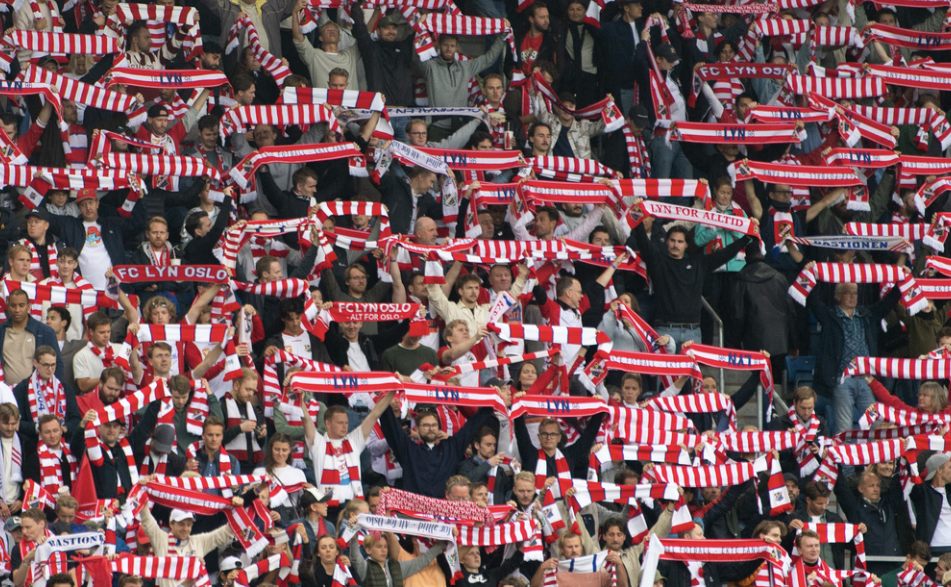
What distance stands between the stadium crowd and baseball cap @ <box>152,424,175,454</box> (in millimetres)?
28

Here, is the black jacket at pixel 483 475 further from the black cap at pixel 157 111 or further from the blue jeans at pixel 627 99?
the blue jeans at pixel 627 99

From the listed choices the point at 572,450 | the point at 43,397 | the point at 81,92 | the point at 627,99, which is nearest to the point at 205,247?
the point at 81,92

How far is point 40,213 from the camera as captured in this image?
55.5 ft

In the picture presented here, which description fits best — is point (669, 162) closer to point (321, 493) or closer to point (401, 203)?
point (401, 203)

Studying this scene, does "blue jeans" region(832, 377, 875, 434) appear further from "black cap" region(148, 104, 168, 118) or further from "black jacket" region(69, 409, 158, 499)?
"black cap" region(148, 104, 168, 118)

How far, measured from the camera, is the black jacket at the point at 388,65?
1980cm

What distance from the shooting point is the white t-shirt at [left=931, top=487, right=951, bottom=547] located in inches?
648

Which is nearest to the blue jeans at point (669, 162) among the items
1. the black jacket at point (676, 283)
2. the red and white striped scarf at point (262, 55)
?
the black jacket at point (676, 283)

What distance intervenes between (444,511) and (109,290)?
4.03 meters

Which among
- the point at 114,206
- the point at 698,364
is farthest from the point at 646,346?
the point at 114,206

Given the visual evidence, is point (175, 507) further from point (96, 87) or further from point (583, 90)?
point (583, 90)

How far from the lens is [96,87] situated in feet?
60.2

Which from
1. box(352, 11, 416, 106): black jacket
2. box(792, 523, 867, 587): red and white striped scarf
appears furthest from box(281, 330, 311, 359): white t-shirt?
box(792, 523, 867, 587): red and white striped scarf

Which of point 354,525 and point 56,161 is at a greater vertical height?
point 56,161
